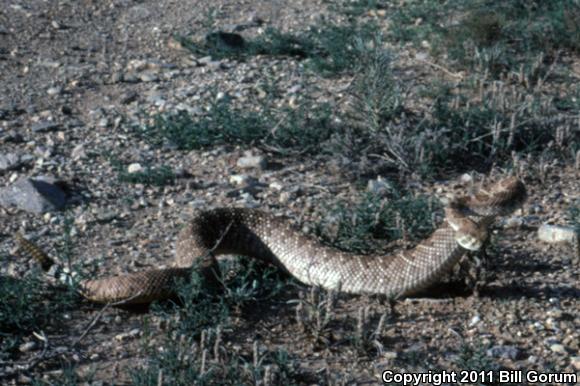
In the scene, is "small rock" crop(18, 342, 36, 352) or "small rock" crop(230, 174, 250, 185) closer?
"small rock" crop(18, 342, 36, 352)

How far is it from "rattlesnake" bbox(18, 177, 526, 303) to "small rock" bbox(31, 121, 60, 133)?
2645 mm

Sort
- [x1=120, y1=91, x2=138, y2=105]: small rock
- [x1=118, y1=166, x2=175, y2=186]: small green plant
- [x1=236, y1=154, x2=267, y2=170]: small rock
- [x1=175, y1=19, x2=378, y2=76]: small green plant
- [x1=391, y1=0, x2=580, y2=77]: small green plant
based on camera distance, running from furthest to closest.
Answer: [x1=175, y1=19, x2=378, y2=76]: small green plant
[x1=391, y1=0, x2=580, y2=77]: small green plant
[x1=120, y1=91, x2=138, y2=105]: small rock
[x1=236, y1=154, x2=267, y2=170]: small rock
[x1=118, y1=166, x2=175, y2=186]: small green plant

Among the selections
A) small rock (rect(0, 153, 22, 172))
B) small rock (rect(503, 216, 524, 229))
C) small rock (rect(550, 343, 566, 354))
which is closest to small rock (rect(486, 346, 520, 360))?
small rock (rect(550, 343, 566, 354))

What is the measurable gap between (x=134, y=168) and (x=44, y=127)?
1311mm

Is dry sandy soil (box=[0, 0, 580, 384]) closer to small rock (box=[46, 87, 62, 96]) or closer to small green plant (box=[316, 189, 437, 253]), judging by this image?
small rock (box=[46, 87, 62, 96])

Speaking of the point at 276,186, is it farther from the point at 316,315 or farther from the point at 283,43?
the point at 283,43

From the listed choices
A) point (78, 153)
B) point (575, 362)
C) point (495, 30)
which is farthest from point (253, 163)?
point (495, 30)

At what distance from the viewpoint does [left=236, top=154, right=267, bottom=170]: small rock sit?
859 cm

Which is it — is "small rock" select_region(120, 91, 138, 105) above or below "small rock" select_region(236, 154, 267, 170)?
below

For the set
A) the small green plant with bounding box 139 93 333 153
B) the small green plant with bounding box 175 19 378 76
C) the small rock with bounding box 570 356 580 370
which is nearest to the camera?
the small rock with bounding box 570 356 580 370

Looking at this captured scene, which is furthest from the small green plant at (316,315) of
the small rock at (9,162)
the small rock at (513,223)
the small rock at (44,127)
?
the small rock at (44,127)

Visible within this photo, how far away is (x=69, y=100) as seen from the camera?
9.88 meters

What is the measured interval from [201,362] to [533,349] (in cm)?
207

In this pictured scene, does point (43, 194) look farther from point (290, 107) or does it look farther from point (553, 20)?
point (553, 20)
